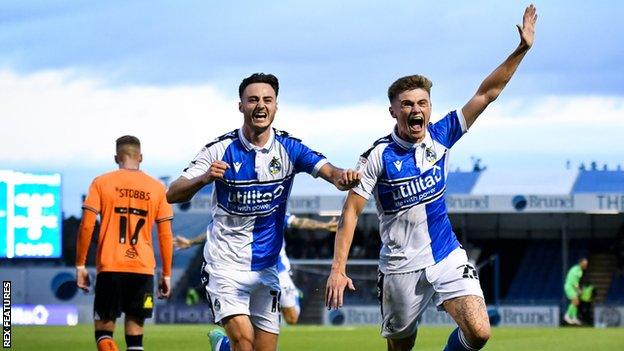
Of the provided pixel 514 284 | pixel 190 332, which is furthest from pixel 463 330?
pixel 514 284

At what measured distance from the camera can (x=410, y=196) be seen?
11.0 m

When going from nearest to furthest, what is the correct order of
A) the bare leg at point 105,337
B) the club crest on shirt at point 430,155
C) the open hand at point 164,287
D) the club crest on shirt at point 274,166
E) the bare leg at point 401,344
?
the club crest on shirt at point 274,166
the club crest on shirt at point 430,155
the bare leg at point 401,344
the bare leg at point 105,337
the open hand at point 164,287

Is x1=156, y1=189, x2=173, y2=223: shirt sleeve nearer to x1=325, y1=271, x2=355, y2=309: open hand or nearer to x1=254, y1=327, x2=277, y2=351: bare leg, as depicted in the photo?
x1=254, y1=327, x2=277, y2=351: bare leg

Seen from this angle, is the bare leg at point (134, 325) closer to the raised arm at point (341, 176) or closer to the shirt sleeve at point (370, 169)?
the shirt sleeve at point (370, 169)

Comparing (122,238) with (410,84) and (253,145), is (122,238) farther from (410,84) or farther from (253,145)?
(410,84)

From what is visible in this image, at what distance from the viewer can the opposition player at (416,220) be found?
10969 mm

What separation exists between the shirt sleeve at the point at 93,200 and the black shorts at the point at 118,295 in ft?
2.08

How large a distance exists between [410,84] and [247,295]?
207 centimetres

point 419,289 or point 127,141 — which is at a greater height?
point 127,141

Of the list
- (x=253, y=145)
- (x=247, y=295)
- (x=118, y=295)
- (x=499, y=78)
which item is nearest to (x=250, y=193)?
(x=253, y=145)

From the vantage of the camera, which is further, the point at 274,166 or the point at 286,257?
the point at 286,257

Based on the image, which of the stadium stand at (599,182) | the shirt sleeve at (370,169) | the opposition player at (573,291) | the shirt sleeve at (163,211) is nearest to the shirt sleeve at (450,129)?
the shirt sleeve at (370,169)

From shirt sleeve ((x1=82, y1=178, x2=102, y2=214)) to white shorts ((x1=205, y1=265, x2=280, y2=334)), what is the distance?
2.40 metres

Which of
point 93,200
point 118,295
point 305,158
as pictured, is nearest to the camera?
point 305,158
